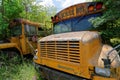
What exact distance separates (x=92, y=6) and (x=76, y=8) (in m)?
0.58

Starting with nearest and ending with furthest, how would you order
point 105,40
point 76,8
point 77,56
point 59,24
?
point 77,56 → point 105,40 → point 76,8 → point 59,24

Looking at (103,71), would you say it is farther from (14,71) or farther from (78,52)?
(14,71)

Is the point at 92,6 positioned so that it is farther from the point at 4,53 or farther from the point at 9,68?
the point at 4,53

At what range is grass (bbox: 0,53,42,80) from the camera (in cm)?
605

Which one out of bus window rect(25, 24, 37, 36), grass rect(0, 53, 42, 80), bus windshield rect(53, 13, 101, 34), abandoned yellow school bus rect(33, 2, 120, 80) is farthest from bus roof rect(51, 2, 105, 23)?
bus window rect(25, 24, 37, 36)

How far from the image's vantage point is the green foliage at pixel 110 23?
4.34 metres

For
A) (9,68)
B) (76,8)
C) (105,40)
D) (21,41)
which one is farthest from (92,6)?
(21,41)

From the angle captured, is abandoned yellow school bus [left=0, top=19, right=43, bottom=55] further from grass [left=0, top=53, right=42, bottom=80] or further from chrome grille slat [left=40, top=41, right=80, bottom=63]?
chrome grille slat [left=40, top=41, right=80, bottom=63]

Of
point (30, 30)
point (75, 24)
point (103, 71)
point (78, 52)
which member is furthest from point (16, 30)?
point (103, 71)

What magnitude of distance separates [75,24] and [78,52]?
1.48m

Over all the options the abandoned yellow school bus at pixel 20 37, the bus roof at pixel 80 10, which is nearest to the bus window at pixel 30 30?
the abandoned yellow school bus at pixel 20 37

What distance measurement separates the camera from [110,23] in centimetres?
461

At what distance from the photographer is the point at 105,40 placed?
4.44m

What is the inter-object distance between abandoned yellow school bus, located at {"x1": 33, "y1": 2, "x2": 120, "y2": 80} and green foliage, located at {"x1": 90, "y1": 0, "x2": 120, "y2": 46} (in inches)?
7.6
